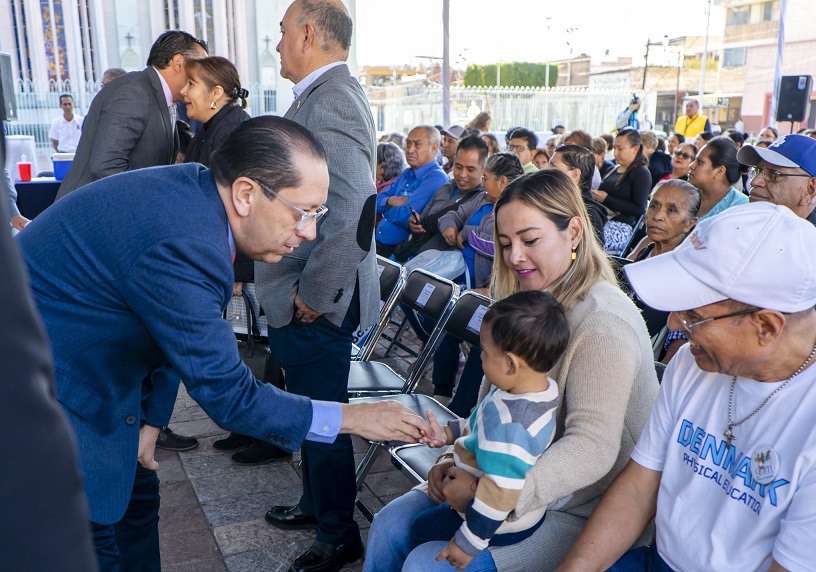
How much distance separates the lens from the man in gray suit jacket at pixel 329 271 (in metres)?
2.60

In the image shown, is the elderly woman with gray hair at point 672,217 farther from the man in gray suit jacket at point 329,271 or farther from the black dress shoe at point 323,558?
the black dress shoe at point 323,558

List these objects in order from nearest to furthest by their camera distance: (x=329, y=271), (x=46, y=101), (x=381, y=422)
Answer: (x=381, y=422) → (x=329, y=271) → (x=46, y=101)

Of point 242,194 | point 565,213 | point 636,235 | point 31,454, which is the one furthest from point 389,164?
point 31,454

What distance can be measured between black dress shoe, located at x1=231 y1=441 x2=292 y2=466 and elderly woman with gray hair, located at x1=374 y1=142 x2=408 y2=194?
3.47 meters

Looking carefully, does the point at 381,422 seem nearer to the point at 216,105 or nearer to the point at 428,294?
the point at 428,294

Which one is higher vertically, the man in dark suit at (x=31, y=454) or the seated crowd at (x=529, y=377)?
the man in dark suit at (x=31, y=454)

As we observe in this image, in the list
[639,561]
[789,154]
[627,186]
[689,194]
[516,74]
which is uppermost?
[516,74]

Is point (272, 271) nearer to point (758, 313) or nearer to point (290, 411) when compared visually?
point (290, 411)

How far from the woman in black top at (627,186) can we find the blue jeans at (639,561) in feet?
13.8

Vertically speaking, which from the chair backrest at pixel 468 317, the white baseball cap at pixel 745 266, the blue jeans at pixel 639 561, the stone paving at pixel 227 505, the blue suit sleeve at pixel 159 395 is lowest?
the stone paving at pixel 227 505

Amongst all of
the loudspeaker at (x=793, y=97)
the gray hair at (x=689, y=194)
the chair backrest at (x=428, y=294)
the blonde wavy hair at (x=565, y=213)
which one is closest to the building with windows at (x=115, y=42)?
the chair backrest at (x=428, y=294)

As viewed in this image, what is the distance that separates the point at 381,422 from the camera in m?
1.88

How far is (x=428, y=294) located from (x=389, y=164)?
3.35 m

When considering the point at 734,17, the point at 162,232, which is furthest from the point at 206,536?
the point at 734,17
